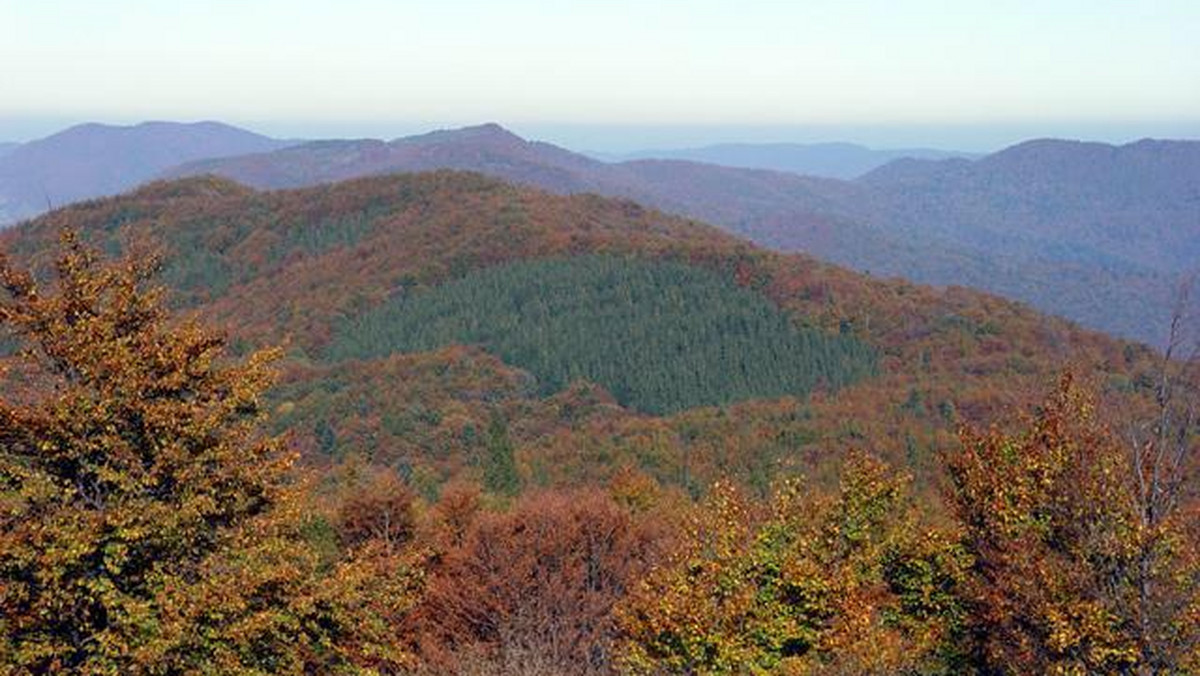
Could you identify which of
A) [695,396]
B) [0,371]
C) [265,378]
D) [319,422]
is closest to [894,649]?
[265,378]

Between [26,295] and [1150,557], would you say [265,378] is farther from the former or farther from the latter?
[1150,557]

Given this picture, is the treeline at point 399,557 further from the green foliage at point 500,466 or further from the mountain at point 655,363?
the mountain at point 655,363

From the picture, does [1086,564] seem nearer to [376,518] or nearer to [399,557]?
[399,557]

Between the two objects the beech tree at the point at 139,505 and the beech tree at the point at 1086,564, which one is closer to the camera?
the beech tree at the point at 139,505

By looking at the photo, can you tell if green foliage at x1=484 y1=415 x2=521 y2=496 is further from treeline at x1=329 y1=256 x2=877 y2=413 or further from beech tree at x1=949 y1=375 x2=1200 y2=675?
treeline at x1=329 y1=256 x2=877 y2=413

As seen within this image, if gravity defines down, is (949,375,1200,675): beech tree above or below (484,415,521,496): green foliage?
above

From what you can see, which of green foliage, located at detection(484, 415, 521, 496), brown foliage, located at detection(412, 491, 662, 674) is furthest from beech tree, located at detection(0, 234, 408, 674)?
green foliage, located at detection(484, 415, 521, 496)

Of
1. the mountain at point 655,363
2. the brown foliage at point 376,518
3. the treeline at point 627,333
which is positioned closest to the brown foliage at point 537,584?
the brown foliage at point 376,518

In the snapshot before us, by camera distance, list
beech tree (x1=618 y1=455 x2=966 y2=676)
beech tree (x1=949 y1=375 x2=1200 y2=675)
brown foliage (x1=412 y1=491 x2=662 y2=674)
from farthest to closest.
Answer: brown foliage (x1=412 y1=491 x2=662 y2=674) → beech tree (x1=618 y1=455 x2=966 y2=676) → beech tree (x1=949 y1=375 x2=1200 y2=675)

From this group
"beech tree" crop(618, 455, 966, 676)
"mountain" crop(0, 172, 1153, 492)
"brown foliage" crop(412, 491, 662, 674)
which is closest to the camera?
"beech tree" crop(618, 455, 966, 676)
